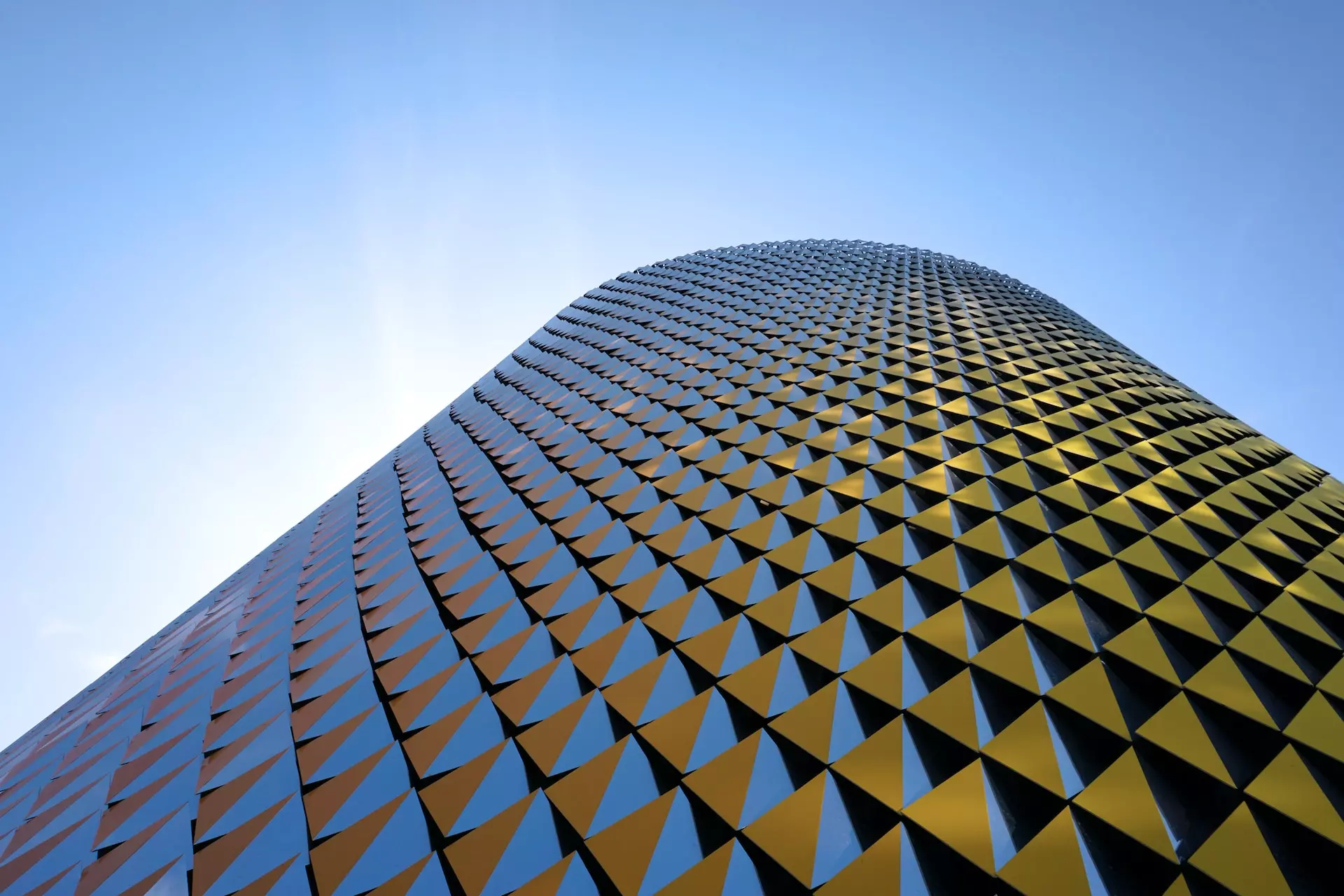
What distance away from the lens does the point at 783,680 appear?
8.18 metres

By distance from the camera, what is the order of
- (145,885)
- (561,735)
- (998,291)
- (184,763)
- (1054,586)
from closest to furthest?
(145,885)
(561,735)
(1054,586)
(184,763)
(998,291)

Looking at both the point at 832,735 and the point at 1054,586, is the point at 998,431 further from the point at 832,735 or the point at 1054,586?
the point at 832,735

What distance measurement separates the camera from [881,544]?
1057 cm

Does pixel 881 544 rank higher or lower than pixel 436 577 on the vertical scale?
higher

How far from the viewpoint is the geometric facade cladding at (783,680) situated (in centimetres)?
608

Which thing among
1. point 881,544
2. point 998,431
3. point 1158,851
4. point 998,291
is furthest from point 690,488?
point 998,291

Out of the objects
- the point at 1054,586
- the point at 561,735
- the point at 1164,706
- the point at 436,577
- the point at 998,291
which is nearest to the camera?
the point at 1164,706

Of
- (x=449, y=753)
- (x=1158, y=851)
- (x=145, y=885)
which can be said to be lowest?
(x=145, y=885)

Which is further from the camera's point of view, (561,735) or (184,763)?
(184,763)

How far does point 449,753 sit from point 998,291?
3023 centimetres

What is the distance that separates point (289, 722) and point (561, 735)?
5.32 meters

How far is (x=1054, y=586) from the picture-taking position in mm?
9070

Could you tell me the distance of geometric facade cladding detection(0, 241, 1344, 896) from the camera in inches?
239

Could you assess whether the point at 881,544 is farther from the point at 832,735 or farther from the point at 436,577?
the point at 436,577
